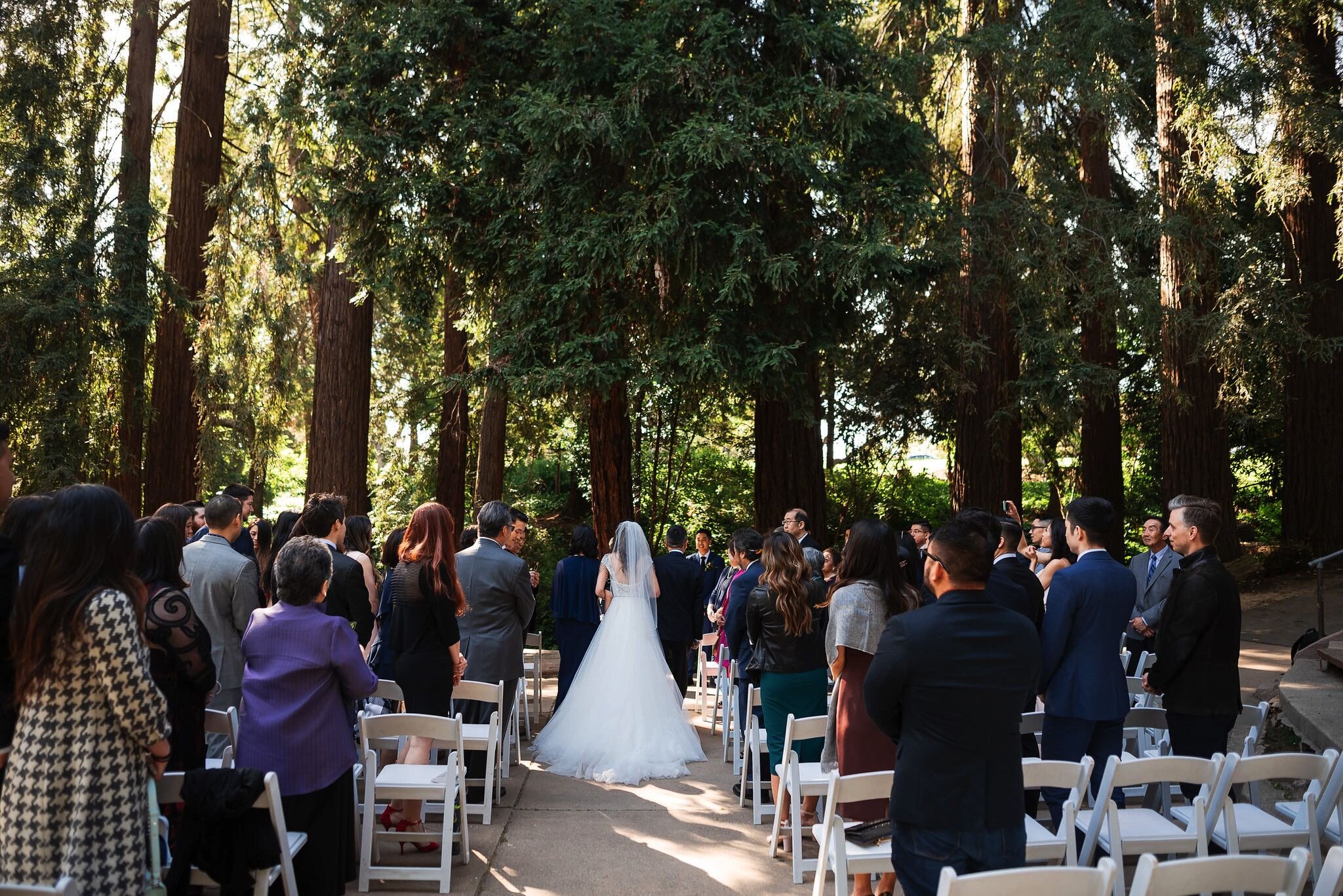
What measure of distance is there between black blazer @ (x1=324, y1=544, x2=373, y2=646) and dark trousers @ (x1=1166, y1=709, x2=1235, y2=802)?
15.4ft

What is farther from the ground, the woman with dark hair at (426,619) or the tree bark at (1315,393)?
the tree bark at (1315,393)

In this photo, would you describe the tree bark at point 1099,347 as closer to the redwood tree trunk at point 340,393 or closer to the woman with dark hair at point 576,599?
the woman with dark hair at point 576,599

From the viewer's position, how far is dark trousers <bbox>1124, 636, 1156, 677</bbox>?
8.42 metres

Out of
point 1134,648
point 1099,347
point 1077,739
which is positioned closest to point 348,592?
point 1077,739

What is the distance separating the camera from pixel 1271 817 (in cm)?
475

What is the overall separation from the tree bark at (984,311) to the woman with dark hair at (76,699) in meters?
9.77

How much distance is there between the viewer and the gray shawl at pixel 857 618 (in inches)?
200

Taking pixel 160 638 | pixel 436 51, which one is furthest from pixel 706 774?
pixel 436 51

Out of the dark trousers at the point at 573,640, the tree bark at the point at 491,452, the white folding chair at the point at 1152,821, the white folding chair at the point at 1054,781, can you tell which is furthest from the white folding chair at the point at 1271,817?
the tree bark at the point at 491,452

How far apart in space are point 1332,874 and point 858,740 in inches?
85.8

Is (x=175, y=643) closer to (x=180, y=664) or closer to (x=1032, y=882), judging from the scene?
(x=180, y=664)

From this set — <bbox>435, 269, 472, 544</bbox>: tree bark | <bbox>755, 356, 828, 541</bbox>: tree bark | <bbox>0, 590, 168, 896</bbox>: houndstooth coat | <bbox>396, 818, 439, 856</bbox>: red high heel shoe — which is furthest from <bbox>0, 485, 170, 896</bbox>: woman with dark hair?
<bbox>435, 269, 472, 544</bbox>: tree bark

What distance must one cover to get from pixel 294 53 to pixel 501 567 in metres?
8.32

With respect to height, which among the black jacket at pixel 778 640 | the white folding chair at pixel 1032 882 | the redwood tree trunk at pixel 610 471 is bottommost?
the white folding chair at pixel 1032 882
